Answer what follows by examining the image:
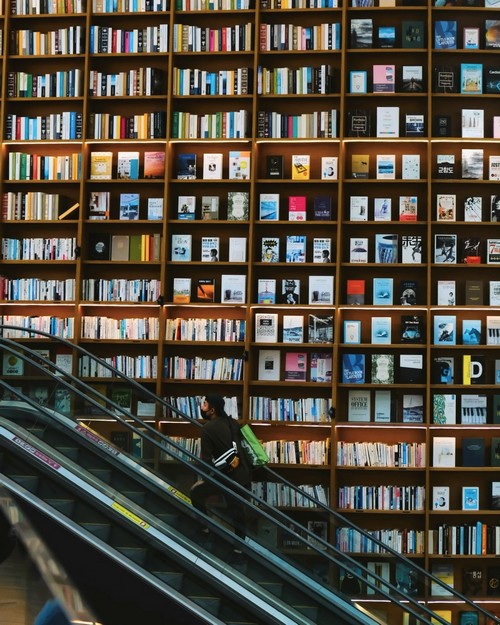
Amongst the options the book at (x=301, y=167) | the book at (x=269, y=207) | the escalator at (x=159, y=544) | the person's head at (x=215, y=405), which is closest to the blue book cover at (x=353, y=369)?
the book at (x=269, y=207)

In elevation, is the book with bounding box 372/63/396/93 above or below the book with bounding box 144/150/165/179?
above

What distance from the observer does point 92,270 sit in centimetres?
779

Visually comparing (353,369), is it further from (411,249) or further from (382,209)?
(382,209)

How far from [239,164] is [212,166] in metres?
0.24

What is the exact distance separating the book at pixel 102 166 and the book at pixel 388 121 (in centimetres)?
231

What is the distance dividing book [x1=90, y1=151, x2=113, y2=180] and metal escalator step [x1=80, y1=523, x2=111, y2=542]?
368 cm

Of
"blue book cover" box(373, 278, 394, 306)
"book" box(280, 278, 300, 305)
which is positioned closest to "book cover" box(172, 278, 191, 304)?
"book" box(280, 278, 300, 305)

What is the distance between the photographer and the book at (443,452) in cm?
721

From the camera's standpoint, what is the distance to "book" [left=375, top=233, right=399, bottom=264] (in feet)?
24.4

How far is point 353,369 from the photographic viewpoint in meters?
7.37

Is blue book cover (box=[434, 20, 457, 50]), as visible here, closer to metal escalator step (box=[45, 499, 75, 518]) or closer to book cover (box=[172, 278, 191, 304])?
book cover (box=[172, 278, 191, 304])

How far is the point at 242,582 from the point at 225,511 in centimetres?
41

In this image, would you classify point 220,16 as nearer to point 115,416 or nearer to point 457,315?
point 457,315

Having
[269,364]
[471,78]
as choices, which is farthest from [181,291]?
[471,78]
